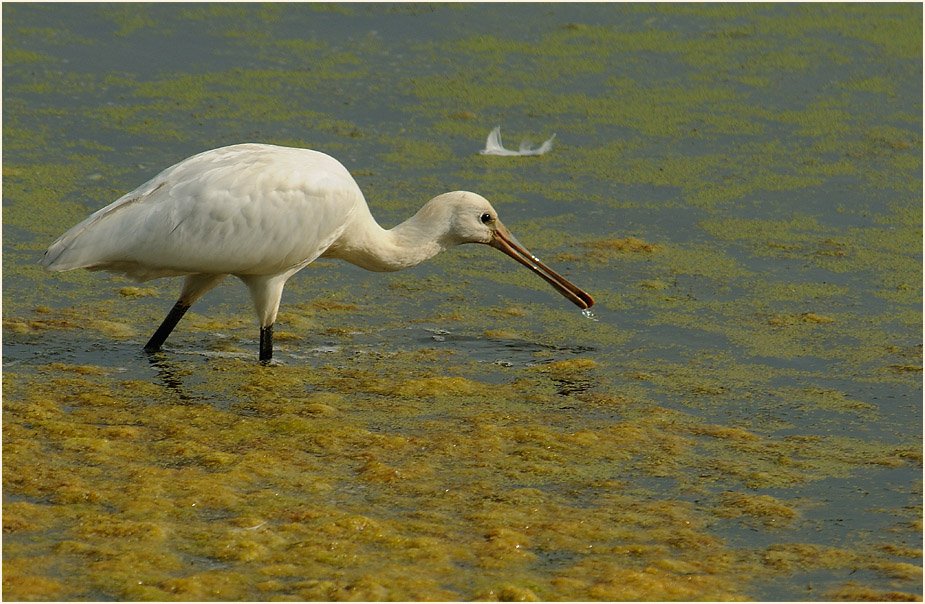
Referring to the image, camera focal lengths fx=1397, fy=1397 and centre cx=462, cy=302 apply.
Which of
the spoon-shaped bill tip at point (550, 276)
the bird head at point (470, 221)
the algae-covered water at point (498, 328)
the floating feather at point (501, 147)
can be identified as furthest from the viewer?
the floating feather at point (501, 147)

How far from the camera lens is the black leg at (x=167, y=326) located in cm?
726

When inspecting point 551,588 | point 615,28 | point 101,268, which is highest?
point 615,28

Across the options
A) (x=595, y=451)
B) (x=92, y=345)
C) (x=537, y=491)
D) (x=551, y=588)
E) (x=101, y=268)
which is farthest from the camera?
(x=92, y=345)

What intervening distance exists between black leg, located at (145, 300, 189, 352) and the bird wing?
0.32 metres

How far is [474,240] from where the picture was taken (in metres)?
7.71

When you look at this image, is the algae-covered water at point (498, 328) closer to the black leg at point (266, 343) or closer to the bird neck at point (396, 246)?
the black leg at point (266, 343)

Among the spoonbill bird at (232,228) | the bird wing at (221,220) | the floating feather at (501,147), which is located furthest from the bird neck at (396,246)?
the floating feather at (501,147)

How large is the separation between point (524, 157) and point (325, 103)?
1853 mm

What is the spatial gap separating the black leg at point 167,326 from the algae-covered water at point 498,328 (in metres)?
0.08

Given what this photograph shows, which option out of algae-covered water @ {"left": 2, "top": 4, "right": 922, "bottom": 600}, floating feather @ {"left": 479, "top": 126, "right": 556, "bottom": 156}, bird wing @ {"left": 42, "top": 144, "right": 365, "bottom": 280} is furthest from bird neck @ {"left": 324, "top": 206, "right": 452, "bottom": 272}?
floating feather @ {"left": 479, "top": 126, "right": 556, "bottom": 156}

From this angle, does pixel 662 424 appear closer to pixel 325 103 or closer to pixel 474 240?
pixel 474 240

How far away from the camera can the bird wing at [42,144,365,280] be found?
6668mm

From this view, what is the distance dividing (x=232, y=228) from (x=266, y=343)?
719 mm

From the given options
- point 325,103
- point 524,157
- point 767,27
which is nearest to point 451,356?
point 524,157
